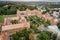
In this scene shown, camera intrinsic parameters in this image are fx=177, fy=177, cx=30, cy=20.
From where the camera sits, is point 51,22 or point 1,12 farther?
point 1,12

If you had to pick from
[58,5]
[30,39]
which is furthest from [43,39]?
[58,5]

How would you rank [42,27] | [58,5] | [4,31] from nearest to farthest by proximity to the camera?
[4,31] → [42,27] → [58,5]

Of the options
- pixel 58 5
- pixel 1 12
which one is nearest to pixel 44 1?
pixel 58 5

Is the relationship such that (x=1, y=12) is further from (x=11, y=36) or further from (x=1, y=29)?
(x=11, y=36)

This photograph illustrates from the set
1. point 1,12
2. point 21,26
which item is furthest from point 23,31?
point 1,12

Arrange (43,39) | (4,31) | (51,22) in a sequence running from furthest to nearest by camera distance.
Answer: (51,22), (4,31), (43,39)

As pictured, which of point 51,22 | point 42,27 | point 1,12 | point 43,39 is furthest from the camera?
point 1,12

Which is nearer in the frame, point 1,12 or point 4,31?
point 4,31

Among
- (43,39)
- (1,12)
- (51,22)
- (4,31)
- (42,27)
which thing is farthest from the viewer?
(1,12)

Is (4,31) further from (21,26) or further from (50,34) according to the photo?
(50,34)
